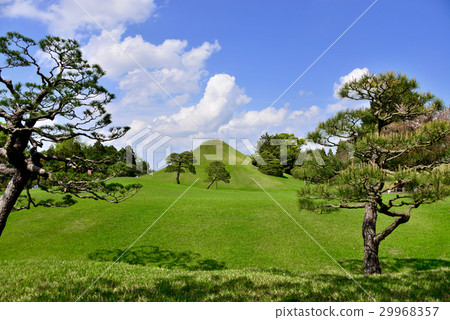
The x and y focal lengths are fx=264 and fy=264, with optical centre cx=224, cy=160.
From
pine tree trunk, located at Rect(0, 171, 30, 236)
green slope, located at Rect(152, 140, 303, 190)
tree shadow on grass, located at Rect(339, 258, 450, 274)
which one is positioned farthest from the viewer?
green slope, located at Rect(152, 140, 303, 190)

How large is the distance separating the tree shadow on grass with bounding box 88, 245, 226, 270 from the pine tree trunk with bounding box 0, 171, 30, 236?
6274mm

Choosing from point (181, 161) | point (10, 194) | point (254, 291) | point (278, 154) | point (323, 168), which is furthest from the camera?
point (278, 154)

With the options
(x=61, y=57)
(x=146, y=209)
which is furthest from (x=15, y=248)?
(x=61, y=57)

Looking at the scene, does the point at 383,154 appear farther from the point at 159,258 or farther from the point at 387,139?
the point at 159,258

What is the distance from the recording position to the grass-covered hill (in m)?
5.27

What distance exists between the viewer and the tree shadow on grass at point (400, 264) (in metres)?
12.0

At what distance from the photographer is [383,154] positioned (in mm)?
9531

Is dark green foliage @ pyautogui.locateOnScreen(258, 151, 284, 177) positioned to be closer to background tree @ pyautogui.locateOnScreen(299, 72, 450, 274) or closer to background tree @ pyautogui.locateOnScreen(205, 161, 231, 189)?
background tree @ pyautogui.locateOnScreen(205, 161, 231, 189)

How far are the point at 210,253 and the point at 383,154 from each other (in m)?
9.19

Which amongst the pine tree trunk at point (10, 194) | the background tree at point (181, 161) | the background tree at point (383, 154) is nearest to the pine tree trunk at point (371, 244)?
the background tree at point (383, 154)

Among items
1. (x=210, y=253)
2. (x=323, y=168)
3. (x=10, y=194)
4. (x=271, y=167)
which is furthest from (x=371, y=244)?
(x=271, y=167)

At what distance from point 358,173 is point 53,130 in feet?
29.0

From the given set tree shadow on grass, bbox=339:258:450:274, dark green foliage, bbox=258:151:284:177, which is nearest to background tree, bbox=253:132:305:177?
dark green foliage, bbox=258:151:284:177

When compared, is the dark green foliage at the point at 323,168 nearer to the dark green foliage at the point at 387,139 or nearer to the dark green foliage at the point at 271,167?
the dark green foliage at the point at 387,139
